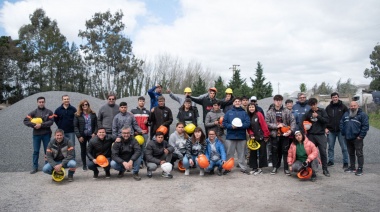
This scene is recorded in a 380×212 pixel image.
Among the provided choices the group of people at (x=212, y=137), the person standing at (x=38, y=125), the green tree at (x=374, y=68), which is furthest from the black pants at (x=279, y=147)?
the green tree at (x=374, y=68)

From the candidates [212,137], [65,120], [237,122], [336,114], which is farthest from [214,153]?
[65,120]

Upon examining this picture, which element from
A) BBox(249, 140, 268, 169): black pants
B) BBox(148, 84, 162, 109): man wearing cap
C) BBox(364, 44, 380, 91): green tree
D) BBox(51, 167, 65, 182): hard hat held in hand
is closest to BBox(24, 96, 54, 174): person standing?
BBox(51, 167, 65, 182): hard hat held in hand

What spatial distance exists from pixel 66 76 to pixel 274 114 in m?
32.5

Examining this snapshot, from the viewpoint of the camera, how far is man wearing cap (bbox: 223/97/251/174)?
7.13 m

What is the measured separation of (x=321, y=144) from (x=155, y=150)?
153 inches

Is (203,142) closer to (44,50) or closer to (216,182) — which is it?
(216,182)

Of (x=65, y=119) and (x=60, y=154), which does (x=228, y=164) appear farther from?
(x=65, y=119)

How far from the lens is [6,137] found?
10859 mm

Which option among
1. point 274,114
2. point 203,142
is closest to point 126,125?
point 203,142

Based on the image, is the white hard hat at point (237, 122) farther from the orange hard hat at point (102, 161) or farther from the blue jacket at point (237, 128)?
the orange hard hat at point (102, 161)

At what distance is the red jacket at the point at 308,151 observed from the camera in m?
6.57

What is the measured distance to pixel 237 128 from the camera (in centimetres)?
716

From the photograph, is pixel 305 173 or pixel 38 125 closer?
pixel 305 173

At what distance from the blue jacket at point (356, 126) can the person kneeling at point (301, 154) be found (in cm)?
112
